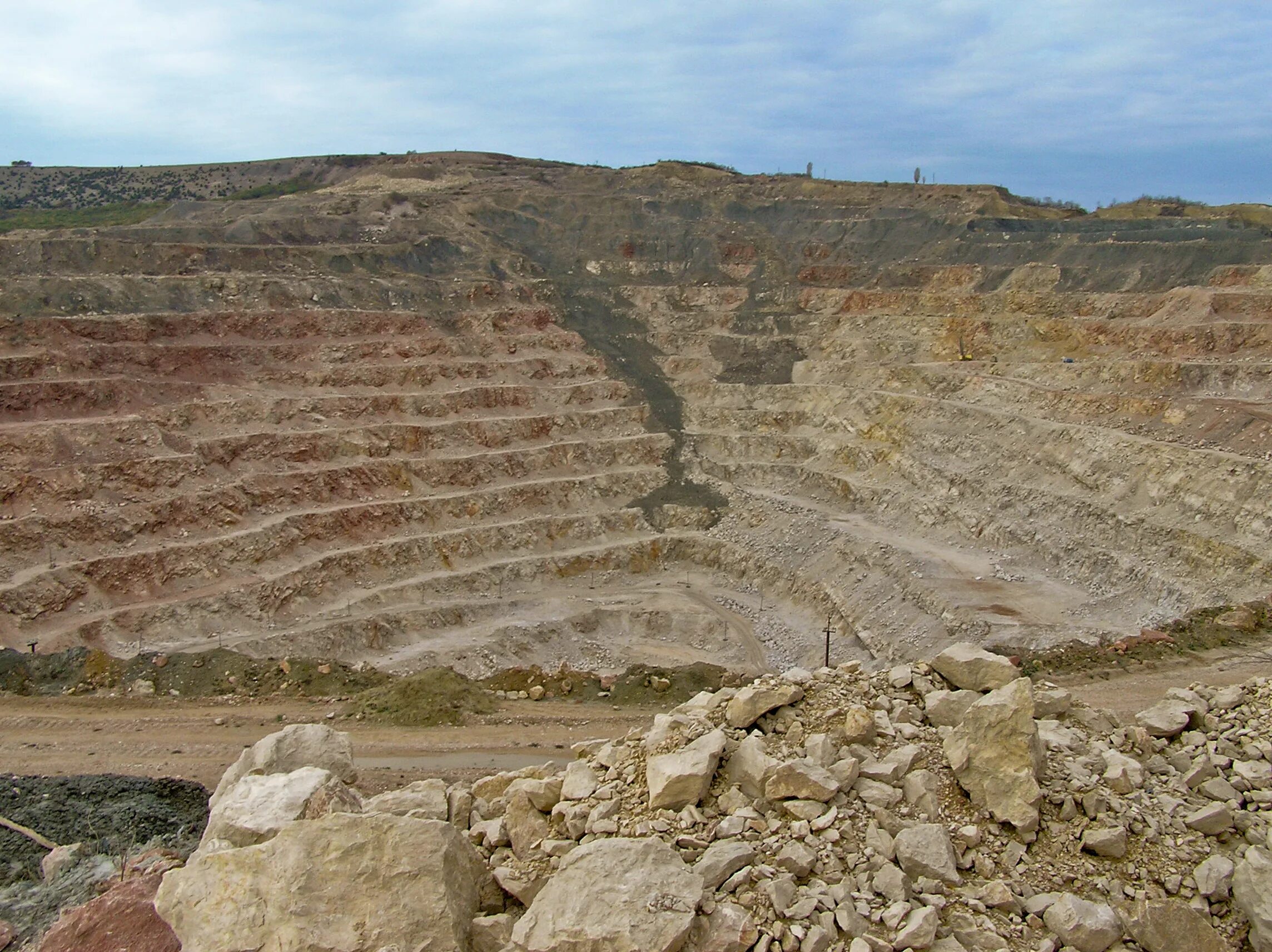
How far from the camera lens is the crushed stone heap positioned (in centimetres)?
769

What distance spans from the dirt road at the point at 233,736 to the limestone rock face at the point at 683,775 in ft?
37.8

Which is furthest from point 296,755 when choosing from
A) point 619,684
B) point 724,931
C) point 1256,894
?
point 619,684

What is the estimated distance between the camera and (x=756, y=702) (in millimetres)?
10188

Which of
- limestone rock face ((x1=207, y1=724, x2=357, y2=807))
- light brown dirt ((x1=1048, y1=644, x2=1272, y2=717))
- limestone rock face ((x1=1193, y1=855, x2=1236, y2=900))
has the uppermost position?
limestone rock face ((x1=1193, y1=855, x2=1236, y2=900))

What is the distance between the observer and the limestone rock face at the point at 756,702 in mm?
10125

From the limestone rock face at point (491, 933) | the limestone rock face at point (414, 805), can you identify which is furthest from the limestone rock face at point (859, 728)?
the limestone rock face at point (414, 805)

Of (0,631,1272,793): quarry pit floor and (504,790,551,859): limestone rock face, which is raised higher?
(504,790,551,859): limestone rock face

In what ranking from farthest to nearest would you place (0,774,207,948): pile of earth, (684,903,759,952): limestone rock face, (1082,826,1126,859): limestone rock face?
1. (0,774,207,948): pile of earth
2. (1082,826,1126,859): limestone rock face
3. (684,903,759,952): limestone rock face

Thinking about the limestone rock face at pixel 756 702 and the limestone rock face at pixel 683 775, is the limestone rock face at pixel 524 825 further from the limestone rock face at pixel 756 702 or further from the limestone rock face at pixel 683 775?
the limestone rock face at pixel 756 702

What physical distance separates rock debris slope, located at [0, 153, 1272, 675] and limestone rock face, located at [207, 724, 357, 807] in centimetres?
1881

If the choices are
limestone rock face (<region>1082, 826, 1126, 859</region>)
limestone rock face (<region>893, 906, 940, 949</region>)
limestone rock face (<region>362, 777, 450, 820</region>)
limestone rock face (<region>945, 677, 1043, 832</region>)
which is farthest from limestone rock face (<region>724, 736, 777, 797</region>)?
limestone rock face (<region>362, 777, 450, 820</region>)

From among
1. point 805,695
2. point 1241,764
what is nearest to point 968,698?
point 805,695

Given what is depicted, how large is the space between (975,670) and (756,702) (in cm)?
284

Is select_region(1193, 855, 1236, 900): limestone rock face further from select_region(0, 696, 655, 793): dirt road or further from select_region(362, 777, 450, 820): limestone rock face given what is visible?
select_region(0, 696, 655, 793): dirt road
